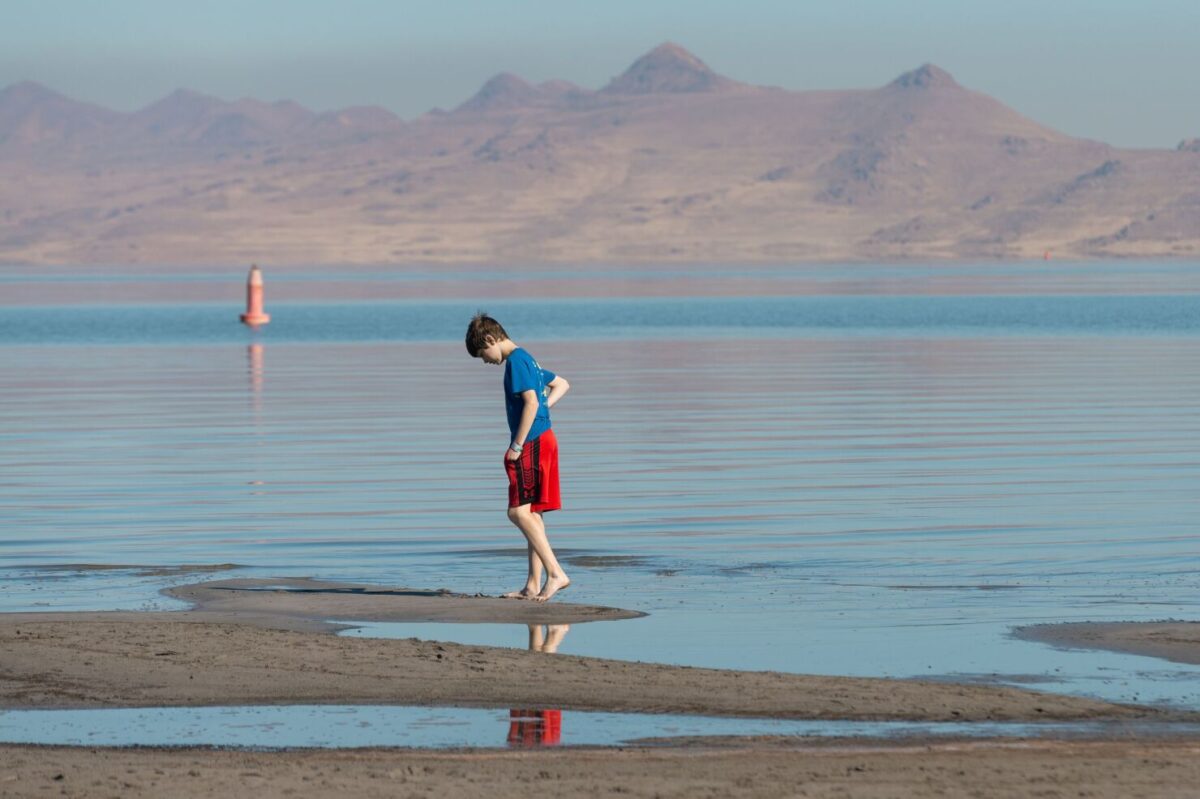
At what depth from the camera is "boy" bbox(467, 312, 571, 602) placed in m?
12.8

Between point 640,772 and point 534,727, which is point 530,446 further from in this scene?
point 640,772

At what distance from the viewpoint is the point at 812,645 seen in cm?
1138

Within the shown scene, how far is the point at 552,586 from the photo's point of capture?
13055 millimetres

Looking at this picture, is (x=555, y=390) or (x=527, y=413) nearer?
(x=527, y=413)

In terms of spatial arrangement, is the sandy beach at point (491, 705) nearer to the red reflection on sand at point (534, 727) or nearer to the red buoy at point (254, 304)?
the red reflection on sand at point (534, 727)

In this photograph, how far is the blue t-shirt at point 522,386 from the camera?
12828 mm

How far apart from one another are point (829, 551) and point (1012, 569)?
164 cm

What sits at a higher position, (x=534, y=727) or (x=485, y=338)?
(x=485, y=338)

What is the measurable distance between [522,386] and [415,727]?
4.01 meters

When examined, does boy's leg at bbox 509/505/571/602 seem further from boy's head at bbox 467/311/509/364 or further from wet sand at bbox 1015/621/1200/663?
wet sand at bbox 1015/621/1200/663

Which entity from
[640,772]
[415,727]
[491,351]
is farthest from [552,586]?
[640,772]

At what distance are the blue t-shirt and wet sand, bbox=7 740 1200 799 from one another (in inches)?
177

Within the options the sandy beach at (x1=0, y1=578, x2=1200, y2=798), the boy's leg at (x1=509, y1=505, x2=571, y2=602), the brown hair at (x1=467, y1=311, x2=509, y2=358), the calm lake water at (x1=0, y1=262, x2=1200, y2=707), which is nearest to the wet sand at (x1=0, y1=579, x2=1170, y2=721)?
the sandy beach at (x1=0, y1=578, x2=1200, y2=798)

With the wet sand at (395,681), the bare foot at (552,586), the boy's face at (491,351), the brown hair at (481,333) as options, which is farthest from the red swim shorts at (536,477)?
the wet sand at (395,681)
